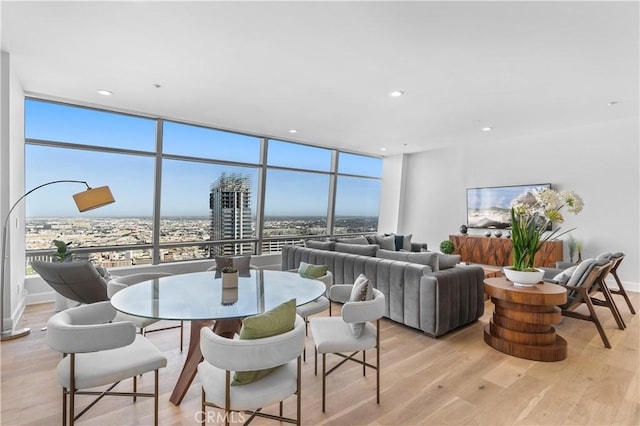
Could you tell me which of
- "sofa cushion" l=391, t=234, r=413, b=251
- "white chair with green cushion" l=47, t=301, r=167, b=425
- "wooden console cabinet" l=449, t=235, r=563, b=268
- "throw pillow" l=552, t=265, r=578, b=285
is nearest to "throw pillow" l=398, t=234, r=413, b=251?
"sofa cushion" l=391, t=234, r=413, b=251

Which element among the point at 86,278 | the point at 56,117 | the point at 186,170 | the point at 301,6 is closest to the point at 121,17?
the point at 301,6

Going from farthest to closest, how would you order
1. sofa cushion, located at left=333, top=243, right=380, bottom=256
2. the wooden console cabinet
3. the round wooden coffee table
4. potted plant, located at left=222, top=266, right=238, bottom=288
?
the wooden console cabinet → sofa cushion, located at left=333, top=243, right=380, bottom=256 → the round wooden coffee table → potted plant, located at left=222, top=266, right=238, bottom=288

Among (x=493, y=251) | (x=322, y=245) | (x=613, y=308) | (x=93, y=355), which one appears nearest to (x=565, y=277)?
(x=613, y=308)

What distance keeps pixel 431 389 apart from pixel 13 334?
3.94 m

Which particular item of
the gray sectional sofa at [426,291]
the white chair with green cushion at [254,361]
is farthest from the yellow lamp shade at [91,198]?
the gray sectional sofa at [426,291]

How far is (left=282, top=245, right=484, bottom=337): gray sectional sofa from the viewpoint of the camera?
326 centimetres

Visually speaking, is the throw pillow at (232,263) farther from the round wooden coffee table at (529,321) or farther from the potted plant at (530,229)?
the potted plant at (530,229)

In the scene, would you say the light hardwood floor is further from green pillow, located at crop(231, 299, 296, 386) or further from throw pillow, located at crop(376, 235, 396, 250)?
throw pillow, located at crop(376, 235, 396, 250)

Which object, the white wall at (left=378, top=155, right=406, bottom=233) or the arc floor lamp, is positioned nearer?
the arc floor lamp

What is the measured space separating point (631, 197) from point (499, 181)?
2073 millimetres

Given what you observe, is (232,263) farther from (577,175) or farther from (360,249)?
(577,175)

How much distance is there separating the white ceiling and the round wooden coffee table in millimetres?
2169

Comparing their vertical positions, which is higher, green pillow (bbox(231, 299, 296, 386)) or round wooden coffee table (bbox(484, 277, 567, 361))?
green pillow (bbox(231, 299, 296, 386))

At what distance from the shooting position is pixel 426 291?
10.7 feet
